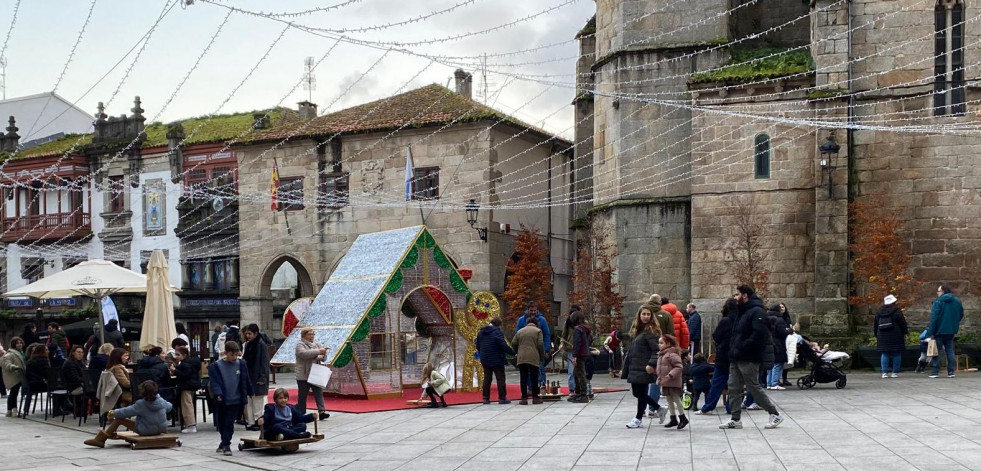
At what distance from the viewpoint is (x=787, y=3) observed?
31.6 metres

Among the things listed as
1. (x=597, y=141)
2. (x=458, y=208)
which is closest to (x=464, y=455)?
(x=597, y=141)

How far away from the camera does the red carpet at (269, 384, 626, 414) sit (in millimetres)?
20000

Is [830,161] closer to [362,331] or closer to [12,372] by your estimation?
[362,331]

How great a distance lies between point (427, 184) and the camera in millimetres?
37094

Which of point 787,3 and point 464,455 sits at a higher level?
point 787,3

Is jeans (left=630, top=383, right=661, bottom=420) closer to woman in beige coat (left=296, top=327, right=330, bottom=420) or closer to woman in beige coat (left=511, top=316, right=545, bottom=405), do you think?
woman in beige coat (left=511, top=316, right=545, bottom=405)

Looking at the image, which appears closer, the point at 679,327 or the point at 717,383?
the point at 717,383

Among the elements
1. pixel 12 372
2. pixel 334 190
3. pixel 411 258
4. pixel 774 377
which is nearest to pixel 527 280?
pixel 334 190

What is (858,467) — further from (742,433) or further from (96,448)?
(96,448)

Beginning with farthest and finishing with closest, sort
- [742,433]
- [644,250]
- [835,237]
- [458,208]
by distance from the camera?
[458,208] < [644,250] < [835,237] < [742,433]

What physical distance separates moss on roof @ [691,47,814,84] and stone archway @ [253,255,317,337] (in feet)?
52.0

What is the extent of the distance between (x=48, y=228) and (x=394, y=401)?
32024 millimetres

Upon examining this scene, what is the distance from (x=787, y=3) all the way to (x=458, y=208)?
1110cm

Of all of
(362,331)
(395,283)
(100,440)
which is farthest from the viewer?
(395,283)
